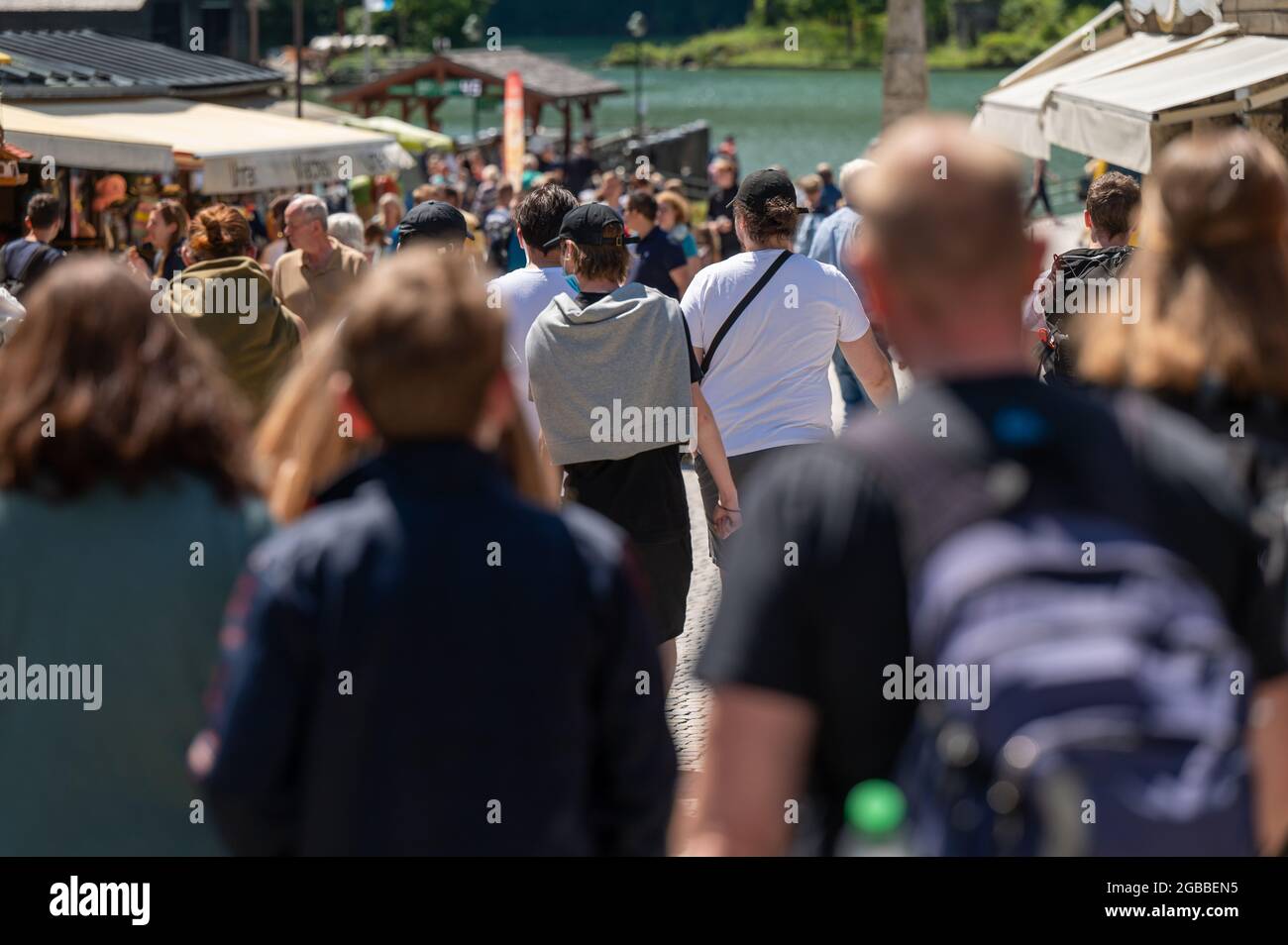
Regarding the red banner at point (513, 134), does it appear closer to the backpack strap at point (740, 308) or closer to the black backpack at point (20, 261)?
the black backpack at point (20, 261)

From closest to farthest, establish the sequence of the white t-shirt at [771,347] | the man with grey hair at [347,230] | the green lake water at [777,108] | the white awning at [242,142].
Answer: the white t-shirt at [771,347] < the man with grey hair at [347,230] < the white awning at [242,142] < the green lake water at [777,108]

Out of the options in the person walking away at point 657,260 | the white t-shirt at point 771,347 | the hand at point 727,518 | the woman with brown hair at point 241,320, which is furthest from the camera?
the person walking away at point 657,260

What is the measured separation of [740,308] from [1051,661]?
4171 mm

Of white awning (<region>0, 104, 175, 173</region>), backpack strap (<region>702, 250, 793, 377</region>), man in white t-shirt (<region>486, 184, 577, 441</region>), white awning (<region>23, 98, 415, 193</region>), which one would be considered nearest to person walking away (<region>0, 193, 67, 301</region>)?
man in white t-shirt (<region>486, 184, 577, 441</region>)

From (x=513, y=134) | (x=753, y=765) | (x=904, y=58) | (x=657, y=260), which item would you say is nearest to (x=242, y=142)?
(x=657, y=260)

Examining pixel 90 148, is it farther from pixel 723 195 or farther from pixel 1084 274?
pixel 1084 274

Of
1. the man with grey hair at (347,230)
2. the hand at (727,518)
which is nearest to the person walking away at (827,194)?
the man with grey hair at (347,230)

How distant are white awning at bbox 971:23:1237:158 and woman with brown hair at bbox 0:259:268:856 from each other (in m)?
11.8

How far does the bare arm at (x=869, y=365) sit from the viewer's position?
625 cm

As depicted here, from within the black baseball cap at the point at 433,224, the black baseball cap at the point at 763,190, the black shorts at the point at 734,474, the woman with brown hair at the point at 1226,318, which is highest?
the black baseball cap at the point at 763,190

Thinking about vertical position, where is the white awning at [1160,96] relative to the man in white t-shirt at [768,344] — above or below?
above

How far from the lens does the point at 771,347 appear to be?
239 inches
